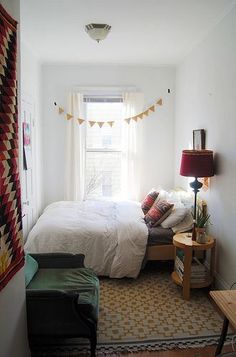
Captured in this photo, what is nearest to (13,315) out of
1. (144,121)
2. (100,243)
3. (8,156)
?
(8,156)

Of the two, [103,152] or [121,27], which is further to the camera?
[103,152]

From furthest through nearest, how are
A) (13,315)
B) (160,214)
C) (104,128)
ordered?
(104,128), (160,214), (13,315)

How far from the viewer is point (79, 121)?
15.8 ft

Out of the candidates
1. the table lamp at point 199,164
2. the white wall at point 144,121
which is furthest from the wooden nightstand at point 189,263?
the white wall at point 144,121

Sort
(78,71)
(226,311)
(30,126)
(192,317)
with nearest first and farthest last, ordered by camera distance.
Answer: (226,311), (192,317), (30,126), (78,71)

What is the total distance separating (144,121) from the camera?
492 centimetres

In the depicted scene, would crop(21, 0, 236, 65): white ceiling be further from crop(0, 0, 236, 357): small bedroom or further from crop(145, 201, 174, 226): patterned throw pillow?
crop(145, 201, 174, 226): patterned throw pillow

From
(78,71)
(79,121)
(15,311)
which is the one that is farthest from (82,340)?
(78,71)

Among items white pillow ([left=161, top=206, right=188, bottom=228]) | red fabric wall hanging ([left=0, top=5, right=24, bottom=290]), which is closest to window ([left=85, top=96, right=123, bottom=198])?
white pillow ([left=161, top=206, right=188, bottom=228])

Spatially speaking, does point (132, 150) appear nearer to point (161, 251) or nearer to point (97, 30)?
point (161, 251)

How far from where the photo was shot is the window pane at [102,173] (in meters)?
5.02

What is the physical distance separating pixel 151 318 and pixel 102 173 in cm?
283

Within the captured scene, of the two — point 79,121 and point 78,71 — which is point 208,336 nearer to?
point 79,121

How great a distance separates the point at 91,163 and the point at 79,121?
0.72 meters
